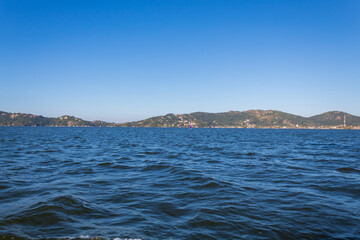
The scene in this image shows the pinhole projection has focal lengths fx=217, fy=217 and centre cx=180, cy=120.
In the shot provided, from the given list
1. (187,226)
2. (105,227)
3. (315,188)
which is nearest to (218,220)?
(187,226)

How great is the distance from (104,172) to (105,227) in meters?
9.91

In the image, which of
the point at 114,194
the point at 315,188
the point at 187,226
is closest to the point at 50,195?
the point at 114,194

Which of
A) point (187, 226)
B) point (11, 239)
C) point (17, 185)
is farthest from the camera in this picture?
point (17, 185)

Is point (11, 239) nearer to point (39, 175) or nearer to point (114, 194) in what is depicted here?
point (114, 194)

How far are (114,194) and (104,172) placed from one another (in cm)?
611

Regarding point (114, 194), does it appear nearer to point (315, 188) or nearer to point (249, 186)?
point (249, 186)

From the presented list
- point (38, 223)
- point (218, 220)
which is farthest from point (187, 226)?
point (38, 223)

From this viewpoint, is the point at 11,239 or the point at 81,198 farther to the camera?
the point at 81,198

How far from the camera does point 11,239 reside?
5.75 meters

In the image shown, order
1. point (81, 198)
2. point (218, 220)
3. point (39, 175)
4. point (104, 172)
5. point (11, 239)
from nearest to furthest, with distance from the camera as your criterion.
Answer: point (11, 239) < point (218, 220) < point (81, 198) < point (39, 175) < point (104, 172)

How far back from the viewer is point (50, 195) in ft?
32.1

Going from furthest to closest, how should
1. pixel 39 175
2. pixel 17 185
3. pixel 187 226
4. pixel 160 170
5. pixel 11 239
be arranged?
pixel 160 170 → pixel 39 175 → pixel 17 185 → pixel 187 226 → pixel 11 239

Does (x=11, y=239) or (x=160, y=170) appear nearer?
(x=11, y=239)

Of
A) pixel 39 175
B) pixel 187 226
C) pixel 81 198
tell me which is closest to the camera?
pixel 187 226
